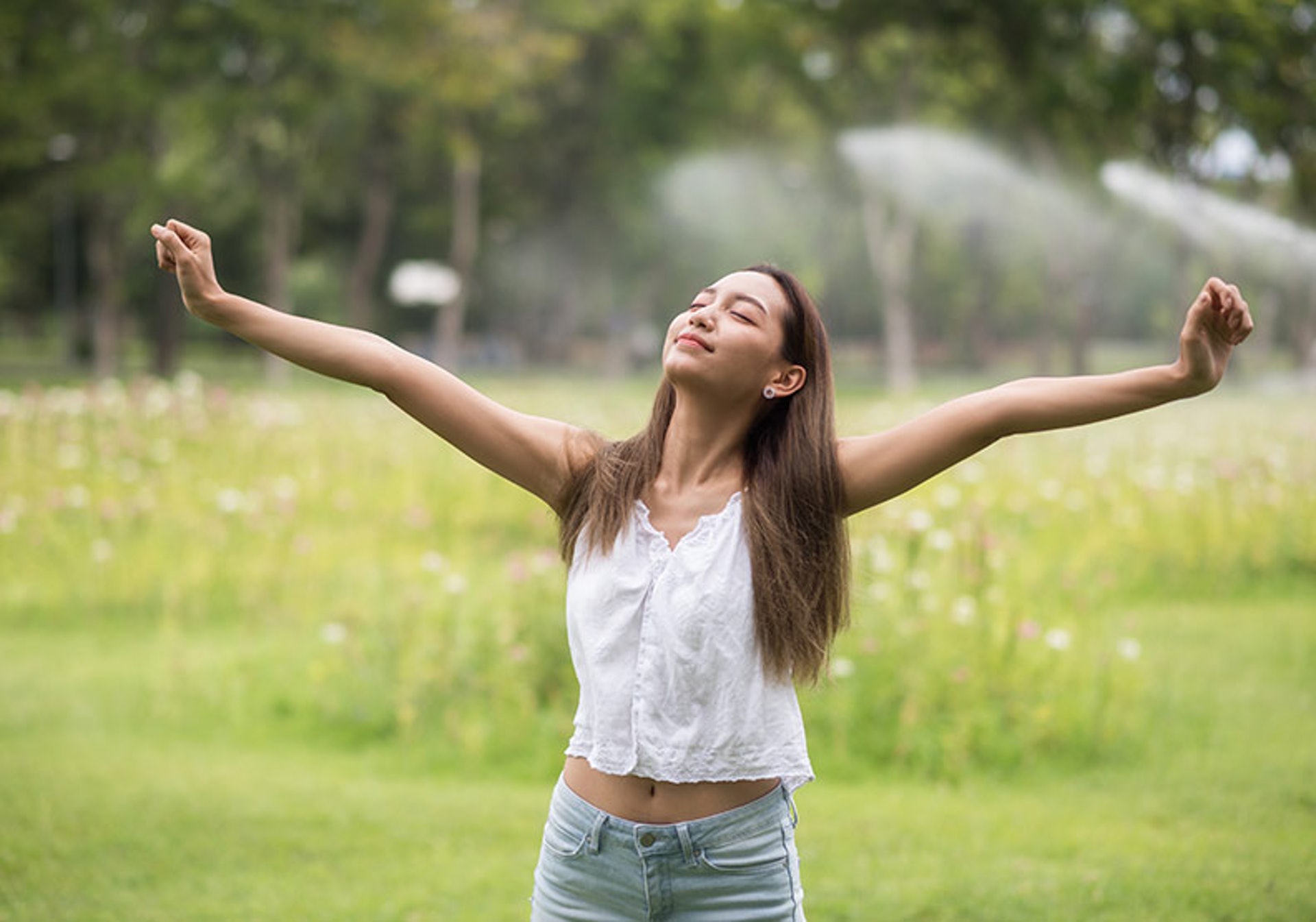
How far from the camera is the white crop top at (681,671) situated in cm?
241

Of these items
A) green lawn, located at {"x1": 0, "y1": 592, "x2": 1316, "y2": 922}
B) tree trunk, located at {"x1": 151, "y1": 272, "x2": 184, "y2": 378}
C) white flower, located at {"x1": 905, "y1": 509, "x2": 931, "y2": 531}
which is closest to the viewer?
green lawn, located at {"x1": 0, "y1": 592, "x2": 1316, "y2": 922}

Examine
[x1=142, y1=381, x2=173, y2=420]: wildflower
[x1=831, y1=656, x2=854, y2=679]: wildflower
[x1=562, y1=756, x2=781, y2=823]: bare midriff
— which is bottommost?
[x1=562, y1=756, x2=781, y2=823]: bare midriff

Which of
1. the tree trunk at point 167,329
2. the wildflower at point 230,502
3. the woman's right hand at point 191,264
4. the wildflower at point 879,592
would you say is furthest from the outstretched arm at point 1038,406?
the tree trunk at point 167,329

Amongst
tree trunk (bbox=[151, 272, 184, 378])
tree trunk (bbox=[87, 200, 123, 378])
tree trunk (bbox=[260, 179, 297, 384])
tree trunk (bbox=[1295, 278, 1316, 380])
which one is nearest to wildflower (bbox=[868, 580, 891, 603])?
tree trunk (bbox=[87, 200, 123, 378])

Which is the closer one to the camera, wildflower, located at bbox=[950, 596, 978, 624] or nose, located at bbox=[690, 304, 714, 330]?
nose, located at bbox=[690, 304, 714, 330]

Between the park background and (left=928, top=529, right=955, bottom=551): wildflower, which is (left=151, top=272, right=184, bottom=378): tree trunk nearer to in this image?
the park background

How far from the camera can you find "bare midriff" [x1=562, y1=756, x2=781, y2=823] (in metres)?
2.41

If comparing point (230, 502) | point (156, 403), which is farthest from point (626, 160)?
point (230, 502)

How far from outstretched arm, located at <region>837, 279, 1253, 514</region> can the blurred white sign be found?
148ft

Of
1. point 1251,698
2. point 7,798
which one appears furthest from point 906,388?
point 7,798

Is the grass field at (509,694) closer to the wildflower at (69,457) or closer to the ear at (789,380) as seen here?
the wildflower at (69,457)

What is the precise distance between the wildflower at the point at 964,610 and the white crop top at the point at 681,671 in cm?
387

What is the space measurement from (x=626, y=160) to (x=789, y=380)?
39.3 metres

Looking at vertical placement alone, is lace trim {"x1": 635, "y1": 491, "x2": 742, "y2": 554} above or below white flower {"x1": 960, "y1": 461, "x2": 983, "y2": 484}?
below
